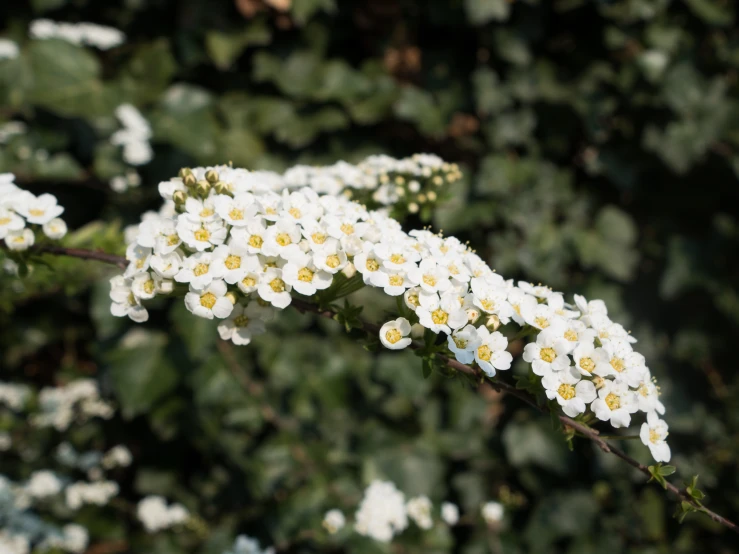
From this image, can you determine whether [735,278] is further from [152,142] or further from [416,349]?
[152,142]

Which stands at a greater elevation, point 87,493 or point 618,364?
point 618,364

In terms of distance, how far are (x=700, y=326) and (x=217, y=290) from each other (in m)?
2.12

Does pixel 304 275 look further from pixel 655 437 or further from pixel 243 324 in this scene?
pixel 655 437

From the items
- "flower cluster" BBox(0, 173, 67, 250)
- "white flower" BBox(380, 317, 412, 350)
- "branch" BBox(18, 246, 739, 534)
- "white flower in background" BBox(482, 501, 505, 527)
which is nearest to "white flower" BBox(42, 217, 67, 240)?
"flower cluster" BBox(0, 173, 67, 250)

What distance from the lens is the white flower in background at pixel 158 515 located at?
2123 millimetres

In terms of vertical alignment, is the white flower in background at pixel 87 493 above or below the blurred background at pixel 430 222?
below

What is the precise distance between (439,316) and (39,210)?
0.69 m

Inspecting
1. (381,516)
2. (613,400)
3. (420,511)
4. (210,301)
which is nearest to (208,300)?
(210,301)

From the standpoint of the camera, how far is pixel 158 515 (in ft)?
7.00

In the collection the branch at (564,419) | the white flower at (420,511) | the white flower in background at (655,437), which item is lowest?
the white flower at (420,511)

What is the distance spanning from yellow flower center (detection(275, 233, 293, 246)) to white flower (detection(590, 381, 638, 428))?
0.49 metres

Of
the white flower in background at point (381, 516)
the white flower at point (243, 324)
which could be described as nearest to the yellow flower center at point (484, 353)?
the white flower at point (243, 324)

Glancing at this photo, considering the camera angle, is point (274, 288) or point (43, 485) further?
point (43, 485)

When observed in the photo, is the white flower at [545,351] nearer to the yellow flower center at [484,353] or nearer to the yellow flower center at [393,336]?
the yellow flower center at [484,353]
